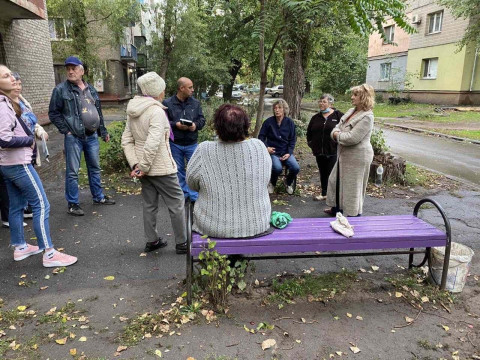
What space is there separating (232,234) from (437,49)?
88.2ft

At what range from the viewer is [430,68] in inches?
1028

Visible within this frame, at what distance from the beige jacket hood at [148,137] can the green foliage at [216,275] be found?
114 centimetres

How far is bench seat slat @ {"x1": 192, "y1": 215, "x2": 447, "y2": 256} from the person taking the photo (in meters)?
3.04

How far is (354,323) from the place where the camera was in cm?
297

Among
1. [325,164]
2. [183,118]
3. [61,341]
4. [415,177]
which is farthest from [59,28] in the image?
[61,341]

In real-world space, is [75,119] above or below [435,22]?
below

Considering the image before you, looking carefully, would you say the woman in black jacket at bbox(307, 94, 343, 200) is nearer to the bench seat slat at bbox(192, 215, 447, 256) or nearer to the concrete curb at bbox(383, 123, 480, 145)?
the bench seat slat at bbox(192, 215, 447, 256)

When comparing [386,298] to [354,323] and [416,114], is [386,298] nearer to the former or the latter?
[354,323]

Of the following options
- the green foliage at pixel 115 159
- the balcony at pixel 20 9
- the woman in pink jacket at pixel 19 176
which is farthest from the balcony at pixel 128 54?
the woman in pink jacket at pixel 19 176

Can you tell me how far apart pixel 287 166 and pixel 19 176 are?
383 centimetres

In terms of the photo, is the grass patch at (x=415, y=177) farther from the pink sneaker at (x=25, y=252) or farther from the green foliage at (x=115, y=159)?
the pink sneaker at (x=25, y=252)

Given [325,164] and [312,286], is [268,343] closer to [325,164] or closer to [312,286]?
[312,286]

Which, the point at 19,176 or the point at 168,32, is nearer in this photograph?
the point at 19,176

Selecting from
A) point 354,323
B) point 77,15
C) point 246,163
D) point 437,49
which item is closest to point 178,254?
point 246,163
